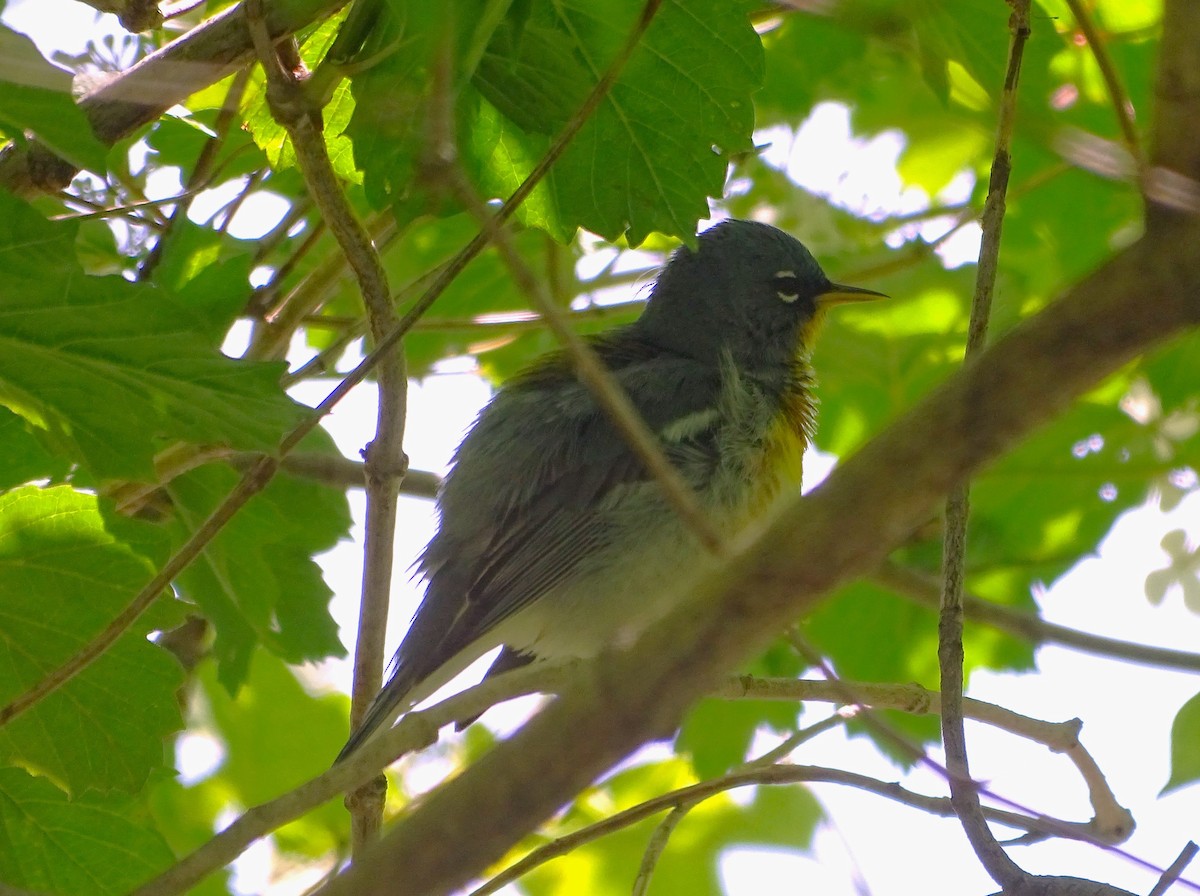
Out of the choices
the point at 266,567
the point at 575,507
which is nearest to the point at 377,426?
the point at 266,567

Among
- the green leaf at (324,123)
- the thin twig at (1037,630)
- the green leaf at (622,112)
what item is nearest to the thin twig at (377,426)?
the green leaf at (324,123)

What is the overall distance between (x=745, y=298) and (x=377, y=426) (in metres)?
2.19

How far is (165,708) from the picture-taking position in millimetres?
2559

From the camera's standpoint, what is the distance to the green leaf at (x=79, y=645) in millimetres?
2457

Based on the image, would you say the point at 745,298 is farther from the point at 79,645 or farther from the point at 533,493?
the point at 79,645

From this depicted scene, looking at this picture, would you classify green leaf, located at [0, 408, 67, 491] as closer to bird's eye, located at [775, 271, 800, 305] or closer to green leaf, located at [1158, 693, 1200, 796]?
green leaf, located at [1158, 693, 1200, 796]

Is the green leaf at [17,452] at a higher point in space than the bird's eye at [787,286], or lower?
lower

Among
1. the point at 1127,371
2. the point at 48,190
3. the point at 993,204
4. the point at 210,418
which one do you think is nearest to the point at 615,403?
the point at 993,204

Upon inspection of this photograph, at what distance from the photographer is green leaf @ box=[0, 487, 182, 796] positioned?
2.46m

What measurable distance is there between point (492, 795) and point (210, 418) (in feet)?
4.66

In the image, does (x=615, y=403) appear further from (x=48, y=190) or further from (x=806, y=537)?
(x=48, y=190)

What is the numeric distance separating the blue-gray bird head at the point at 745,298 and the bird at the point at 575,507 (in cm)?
40

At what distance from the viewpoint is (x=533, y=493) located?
375 cm

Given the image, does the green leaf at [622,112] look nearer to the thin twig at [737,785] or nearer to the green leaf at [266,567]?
the green leaf at [266,567]
